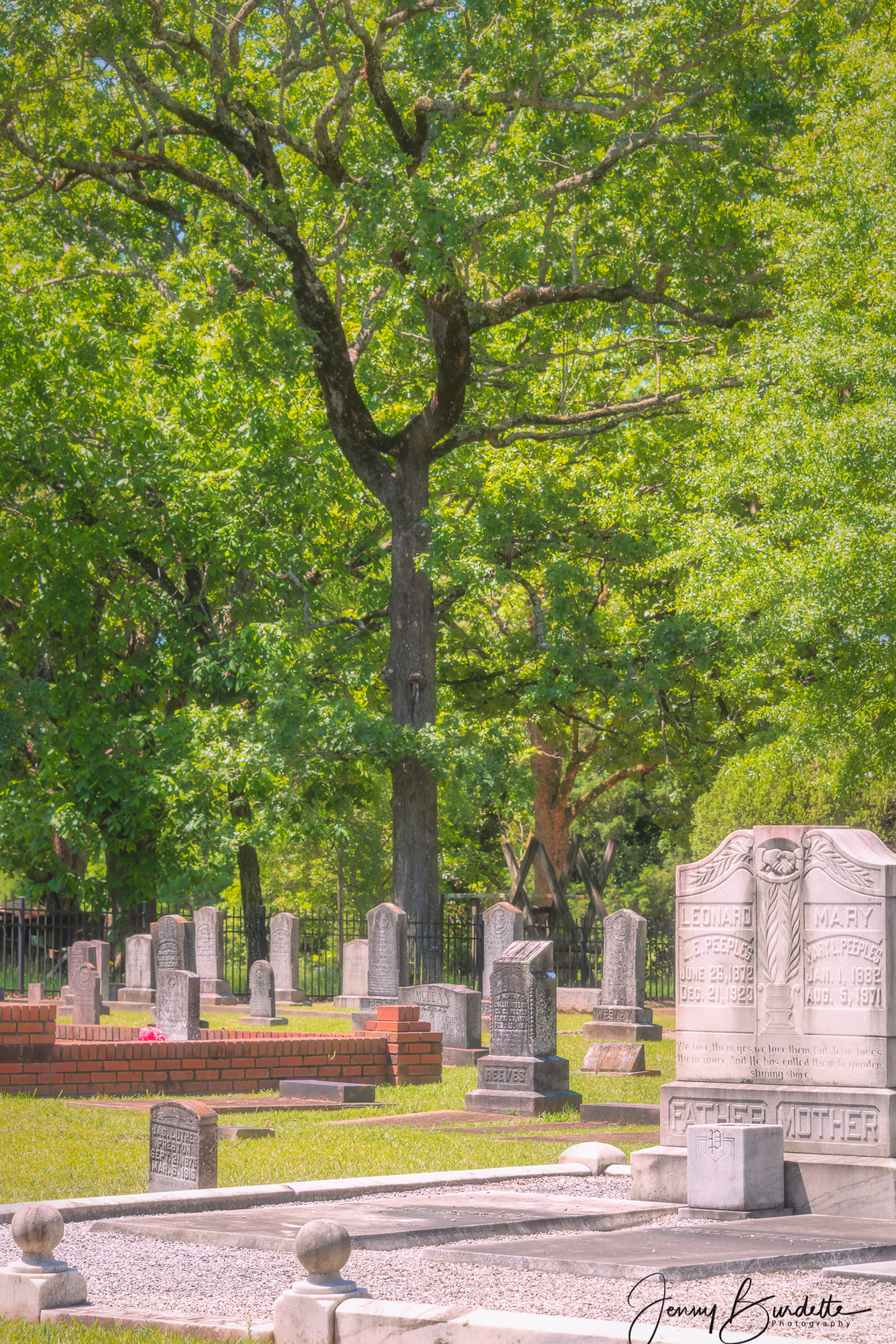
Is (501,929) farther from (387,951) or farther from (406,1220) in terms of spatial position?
(406,1220)

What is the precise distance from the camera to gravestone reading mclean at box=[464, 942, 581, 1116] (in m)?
13.3

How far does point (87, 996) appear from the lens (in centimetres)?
2089

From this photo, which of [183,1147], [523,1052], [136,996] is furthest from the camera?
[136,996]

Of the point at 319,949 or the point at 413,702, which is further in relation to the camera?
the point at 319,949

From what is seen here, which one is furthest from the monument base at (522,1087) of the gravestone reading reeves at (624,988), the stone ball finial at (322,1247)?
the stone ball finial at (322,1247)

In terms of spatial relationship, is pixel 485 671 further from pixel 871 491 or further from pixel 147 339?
pixel 871 491

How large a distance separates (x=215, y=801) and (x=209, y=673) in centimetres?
250

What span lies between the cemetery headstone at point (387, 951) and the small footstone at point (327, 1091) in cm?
648

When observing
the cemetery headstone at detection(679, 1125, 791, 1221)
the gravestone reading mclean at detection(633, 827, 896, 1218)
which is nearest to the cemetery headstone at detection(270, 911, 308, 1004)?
the gravestone reading mclean at detection(633, 827, 896, 1218)

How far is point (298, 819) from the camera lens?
24.5 metres

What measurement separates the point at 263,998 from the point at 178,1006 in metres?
6.45

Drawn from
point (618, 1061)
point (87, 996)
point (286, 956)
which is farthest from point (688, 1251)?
point (286, 956)

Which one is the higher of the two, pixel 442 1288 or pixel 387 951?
pixel 387 951

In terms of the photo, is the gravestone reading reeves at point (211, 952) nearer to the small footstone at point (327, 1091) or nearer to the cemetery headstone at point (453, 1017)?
the cemetery headstone at point (453, 1017)
